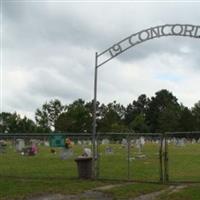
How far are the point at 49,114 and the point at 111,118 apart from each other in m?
18.4

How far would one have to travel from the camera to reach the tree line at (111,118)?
451ft

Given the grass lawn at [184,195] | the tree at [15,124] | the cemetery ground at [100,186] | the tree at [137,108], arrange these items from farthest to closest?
the tree at [137,108], the tree at [15,124], the cemetery ground at [100,186], the grass lawn at [184,195]

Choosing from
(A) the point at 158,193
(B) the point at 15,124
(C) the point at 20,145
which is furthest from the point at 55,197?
(B) the point at 15,124

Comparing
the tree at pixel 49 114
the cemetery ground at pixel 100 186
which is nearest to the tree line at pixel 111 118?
the tree at pixel 49 114

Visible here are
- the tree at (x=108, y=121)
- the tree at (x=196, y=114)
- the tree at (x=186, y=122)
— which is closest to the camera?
the tree at (x=108, y=121)

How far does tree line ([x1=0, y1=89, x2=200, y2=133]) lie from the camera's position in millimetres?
137375

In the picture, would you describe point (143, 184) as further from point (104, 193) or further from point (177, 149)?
point (177, 149)

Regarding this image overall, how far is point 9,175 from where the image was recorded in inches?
916

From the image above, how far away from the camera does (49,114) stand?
15000 cm

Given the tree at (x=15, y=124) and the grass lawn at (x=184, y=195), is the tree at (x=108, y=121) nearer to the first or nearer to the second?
the tree at (x=15, y=124)

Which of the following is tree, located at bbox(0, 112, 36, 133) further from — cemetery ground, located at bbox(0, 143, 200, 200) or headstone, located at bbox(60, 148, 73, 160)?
cemetery ground, located at bbox(0, 143, 200, 200)

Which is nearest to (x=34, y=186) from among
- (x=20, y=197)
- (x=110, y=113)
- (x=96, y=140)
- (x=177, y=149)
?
(x=20, y=197)

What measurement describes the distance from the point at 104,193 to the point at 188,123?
136 meters

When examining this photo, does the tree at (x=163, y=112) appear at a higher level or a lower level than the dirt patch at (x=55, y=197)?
higher
